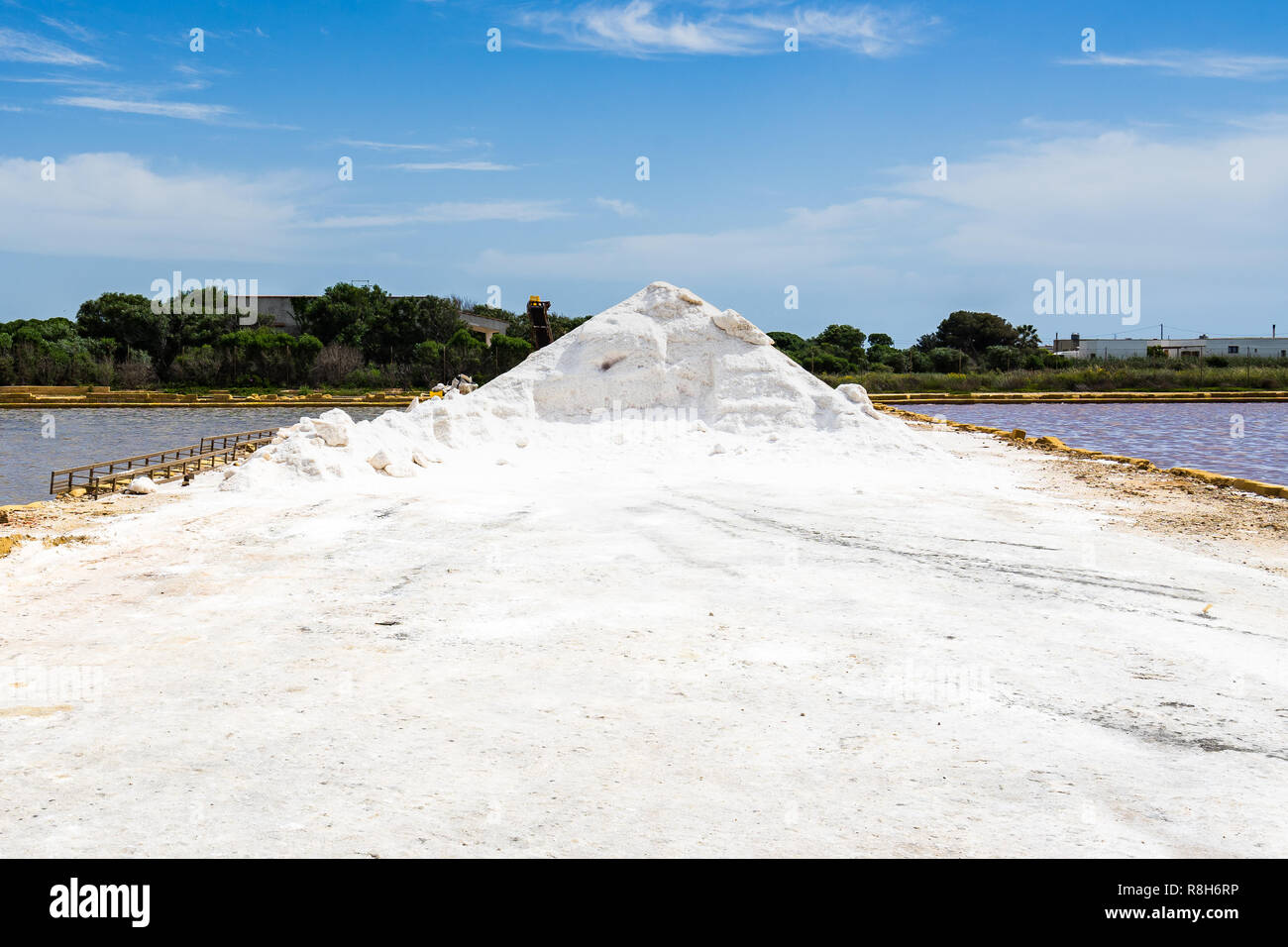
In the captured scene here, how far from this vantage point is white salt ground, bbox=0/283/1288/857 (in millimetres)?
2893

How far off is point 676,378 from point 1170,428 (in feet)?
47.5

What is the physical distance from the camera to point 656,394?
14938mm

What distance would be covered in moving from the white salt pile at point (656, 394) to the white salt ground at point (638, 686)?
4.68m

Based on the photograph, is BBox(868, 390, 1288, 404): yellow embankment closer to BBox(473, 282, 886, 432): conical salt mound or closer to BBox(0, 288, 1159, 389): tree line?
BBox(0, 288, 1159, 389): tree line

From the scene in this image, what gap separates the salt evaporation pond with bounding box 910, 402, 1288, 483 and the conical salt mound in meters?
5.86

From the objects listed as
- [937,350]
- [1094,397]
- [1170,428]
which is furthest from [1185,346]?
[1170,428]

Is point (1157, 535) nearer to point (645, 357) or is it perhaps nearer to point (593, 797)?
point (593, 797)

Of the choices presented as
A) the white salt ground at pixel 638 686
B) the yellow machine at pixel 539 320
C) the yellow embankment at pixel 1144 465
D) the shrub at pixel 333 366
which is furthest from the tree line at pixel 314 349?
the white salt ground at pixel 638 686

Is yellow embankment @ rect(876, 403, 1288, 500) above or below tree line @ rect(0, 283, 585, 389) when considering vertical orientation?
below

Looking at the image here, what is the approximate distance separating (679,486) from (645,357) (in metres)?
4.85

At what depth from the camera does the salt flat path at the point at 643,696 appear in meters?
2.88

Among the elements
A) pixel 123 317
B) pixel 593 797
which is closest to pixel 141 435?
pixel 593 797

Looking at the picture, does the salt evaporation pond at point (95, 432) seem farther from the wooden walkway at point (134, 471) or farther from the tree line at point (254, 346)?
the tree line at point (254, 346)

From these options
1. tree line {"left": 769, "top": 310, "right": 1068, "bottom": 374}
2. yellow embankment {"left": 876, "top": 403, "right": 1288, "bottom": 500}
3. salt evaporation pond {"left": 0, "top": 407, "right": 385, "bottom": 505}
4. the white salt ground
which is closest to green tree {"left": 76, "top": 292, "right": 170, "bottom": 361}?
salt evaporation pond {"left": 0, "top": 407, "right": 385, "bottom": 505}
